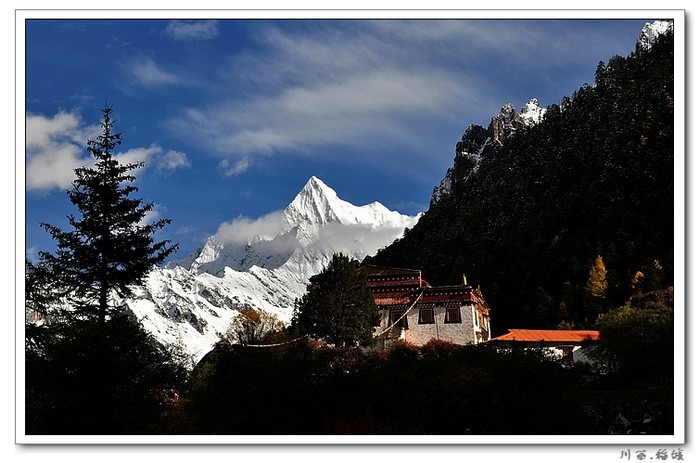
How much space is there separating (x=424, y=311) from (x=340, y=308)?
6251 millimetres

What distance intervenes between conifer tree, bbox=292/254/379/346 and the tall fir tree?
8.31m

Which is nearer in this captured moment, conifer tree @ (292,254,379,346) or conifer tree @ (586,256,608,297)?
conifer tree @ (292,254,379,346)

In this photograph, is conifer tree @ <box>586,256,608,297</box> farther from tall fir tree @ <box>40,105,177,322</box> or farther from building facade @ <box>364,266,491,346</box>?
tall fir tree @ <box>40,105,177,322</box>

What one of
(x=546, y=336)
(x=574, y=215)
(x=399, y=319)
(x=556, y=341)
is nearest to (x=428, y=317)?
(x=399, y=319)

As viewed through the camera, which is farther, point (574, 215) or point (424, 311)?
point (574, 215)

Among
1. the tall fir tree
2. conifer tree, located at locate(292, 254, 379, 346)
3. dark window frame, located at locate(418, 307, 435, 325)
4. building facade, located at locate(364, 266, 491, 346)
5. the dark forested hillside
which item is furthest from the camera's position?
the dark forested hillside

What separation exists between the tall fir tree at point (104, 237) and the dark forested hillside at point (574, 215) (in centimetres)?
3410

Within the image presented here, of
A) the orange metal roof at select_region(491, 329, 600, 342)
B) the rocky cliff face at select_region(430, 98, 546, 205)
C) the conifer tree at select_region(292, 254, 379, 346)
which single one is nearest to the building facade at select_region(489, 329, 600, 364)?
the orange metal roof at select_region(491, 329, 600, 342)

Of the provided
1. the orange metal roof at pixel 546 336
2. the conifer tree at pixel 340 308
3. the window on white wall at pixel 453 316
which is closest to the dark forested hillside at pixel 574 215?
the orange metal roof at pixel 546 336

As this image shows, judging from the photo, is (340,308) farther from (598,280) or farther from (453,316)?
(598,280)

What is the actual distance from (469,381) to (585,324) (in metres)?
32.2

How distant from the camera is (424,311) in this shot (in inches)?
1319

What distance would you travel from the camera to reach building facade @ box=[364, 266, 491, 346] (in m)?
33.0
